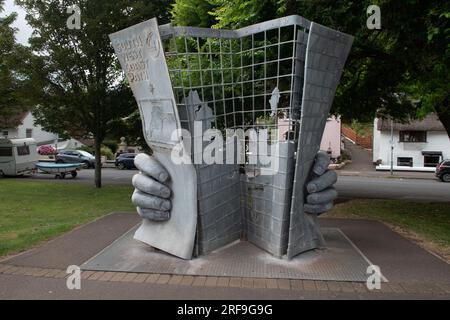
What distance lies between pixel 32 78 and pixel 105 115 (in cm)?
315

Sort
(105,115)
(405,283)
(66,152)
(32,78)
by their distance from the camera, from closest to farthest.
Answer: (405,283) → (32,78) → (105,115) → (66,152)

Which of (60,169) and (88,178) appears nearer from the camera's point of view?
(60,169)

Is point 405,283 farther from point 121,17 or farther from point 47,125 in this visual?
point 47,125

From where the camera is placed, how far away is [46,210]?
13000mm

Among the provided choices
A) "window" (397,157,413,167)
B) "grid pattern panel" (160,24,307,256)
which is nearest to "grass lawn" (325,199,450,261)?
"grid pattern panel" (160,24,307,256)

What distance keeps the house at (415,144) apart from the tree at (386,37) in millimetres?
24359

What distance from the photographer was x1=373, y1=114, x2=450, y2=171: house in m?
36.9

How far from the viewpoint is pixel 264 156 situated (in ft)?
24.2

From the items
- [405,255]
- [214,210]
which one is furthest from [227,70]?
[405,255]

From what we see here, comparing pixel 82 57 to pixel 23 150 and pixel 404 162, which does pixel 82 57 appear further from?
pixel 404 162

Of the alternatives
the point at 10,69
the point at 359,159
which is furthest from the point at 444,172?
the point at 10,69

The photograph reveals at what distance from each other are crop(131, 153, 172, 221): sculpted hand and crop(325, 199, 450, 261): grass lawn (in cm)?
461

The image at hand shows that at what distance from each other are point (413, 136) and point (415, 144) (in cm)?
73
